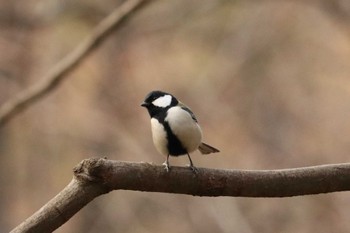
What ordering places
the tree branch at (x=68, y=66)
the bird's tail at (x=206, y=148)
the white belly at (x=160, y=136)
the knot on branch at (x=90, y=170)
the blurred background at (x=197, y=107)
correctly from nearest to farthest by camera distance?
the knot on branch at (x=90, y=170), the white belly at (x=160, y=136), the bird's tail at (x=206, y=148), the tree branch at (x=68, y=66), the blurred background at (x=197, y=107)

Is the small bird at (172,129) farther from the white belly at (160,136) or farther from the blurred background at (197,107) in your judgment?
the blurred background at (197,107)

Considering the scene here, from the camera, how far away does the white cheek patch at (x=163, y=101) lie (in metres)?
1.73

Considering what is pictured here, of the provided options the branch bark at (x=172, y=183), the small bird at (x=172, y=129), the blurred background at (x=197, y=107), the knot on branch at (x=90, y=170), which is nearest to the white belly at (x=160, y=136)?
the small bird at (x=172, y=129)

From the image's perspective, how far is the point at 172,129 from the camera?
1654mm

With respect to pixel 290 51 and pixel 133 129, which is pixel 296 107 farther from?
pixel 133 129

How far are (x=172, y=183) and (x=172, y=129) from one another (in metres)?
0.26

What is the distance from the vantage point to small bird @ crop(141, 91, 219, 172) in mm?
1653

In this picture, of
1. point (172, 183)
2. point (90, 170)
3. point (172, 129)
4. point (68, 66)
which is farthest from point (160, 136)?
point (68, 66)

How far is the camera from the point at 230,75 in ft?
Answer: 14.7

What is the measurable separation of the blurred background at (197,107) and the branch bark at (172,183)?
8.17 ft

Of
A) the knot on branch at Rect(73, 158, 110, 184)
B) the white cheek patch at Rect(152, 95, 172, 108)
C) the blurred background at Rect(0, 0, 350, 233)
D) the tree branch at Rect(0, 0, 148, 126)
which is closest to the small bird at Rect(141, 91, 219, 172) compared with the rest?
the white cheek patch at Rect(152, 95, 172, 108)

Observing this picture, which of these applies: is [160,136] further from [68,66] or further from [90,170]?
[68,66]

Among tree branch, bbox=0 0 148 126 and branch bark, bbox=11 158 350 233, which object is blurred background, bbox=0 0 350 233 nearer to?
tree branch, bbox=0 0 148 126

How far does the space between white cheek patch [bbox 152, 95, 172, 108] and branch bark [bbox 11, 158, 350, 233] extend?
12.5 inches
